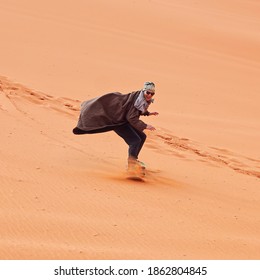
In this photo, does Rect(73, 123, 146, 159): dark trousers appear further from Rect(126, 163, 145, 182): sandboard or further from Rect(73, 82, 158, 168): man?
Rect(126, 163, 145, 182): sandboard

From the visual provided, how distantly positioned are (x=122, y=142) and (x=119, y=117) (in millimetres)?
1873

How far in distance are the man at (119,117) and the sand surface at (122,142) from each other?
1.35ft

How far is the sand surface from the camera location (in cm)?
497

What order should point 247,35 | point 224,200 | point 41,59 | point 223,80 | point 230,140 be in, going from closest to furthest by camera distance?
point 224,200
point 230,140
point 41,59
point 223,80
point 247,35

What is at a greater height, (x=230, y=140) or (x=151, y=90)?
(x=230, y=140)

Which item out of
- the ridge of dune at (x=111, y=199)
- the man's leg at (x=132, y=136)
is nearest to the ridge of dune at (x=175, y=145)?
the ridge of dune at (x=111, y=199)

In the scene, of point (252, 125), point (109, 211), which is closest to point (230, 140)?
point (252, 125)

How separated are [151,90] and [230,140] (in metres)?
3.52

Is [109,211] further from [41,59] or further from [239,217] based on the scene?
[41,59]

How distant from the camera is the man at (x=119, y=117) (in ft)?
20.7

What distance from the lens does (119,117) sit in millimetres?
6395

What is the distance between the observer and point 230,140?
9.44m

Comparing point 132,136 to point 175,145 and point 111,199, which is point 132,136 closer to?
point 111,199

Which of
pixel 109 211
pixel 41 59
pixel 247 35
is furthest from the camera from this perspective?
pixel 247 35
